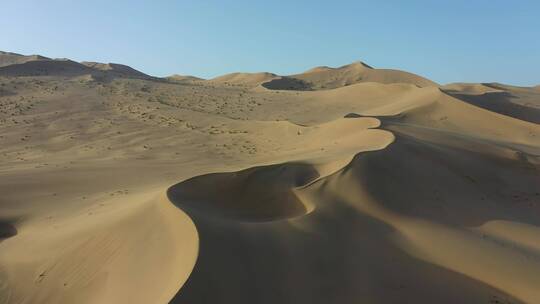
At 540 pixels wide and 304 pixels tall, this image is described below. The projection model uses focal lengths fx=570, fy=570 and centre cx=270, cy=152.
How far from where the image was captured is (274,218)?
7152 millimetres

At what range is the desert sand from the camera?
221 inches

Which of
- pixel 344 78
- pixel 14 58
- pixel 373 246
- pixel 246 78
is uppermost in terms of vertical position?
pixel 14 58

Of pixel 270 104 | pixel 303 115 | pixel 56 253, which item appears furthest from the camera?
pixel 270 104

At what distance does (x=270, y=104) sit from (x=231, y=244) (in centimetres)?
1847

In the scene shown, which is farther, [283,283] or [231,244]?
[231,244]

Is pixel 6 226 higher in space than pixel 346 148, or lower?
lower

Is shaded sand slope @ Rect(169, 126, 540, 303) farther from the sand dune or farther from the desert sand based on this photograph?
the sand dune

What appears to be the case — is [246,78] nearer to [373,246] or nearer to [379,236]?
[379,236]

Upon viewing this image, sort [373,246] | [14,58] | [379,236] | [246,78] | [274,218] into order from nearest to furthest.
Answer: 1. [373,246]
2. [379,236]
3. [274,218]
4. [14,58]
5. [246,78]

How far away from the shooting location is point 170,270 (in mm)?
5406

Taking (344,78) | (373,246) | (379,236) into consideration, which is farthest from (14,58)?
(373,246)

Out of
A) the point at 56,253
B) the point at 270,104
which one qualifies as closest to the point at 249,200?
the point at 56,253

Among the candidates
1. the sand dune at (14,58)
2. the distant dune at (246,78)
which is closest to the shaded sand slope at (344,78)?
the distant dune at (246,78)

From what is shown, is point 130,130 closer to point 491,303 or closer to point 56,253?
point 56,253
